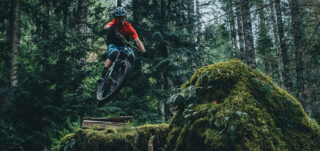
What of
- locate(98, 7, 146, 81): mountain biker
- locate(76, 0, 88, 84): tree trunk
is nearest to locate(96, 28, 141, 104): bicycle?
locate(98, 7, 146, 81): mountain biker

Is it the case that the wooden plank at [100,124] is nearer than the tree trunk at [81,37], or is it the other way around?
the wooden plank at [100,124]

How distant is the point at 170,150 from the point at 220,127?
117 centimetres

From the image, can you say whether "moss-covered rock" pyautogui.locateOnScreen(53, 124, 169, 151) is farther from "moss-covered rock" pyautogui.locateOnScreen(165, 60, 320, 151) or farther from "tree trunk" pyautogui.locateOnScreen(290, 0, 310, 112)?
"tree trunk" pyautogui.locateOnScreen(290, 0, 310, 112)

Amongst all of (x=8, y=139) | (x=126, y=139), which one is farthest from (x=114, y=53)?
(x=8, y=139)

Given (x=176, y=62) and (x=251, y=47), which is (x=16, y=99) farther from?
(x=251, y=47)

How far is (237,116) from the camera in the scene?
335 cm

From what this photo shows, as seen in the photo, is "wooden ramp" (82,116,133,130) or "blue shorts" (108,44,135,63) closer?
"wooden ramp" (82,116,133,130)

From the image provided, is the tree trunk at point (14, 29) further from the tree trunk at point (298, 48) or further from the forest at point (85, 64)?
the tree trunk at point (298, 48)

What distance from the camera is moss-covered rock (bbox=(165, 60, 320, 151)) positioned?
326cm

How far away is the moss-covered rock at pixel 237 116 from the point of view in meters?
3.26

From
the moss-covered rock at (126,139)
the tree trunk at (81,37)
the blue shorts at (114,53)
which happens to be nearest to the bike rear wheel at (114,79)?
the blue shorts at (114,53)

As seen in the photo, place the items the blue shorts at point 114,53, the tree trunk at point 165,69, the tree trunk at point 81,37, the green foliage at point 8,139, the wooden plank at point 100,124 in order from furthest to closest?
the tree trunk at point 165,69
the tree trunk at point 81,37
the green foliage at point 8,139
the blue shorts at point 114,53
the wooden plank at point 100,124

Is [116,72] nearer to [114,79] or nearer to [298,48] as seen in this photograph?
[114,79]

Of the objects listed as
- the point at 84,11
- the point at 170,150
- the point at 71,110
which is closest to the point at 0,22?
the point at 84,11
